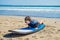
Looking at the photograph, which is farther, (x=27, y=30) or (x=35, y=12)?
(x=35, y=12)

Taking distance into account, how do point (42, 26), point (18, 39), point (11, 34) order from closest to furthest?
point (18, 39), point (11, 34), point (42, 26)

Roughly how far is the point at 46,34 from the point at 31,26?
66cm

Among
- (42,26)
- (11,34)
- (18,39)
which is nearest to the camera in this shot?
(18,39)

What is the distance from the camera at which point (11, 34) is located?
7.57 meters

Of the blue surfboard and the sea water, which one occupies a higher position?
the blue surfboard

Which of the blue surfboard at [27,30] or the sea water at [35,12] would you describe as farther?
the sea water at [35,12]

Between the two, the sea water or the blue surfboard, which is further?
the sea water

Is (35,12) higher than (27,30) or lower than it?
lower

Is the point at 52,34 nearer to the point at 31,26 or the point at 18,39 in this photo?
the point at 31,26

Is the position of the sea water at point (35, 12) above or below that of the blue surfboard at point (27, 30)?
below

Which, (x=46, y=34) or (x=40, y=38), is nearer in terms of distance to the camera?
(x=40, y=38)

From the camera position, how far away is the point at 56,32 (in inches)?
312

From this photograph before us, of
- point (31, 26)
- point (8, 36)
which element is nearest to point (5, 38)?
point (8, 36)

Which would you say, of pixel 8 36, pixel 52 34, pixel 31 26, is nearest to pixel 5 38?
pixel 8 36
